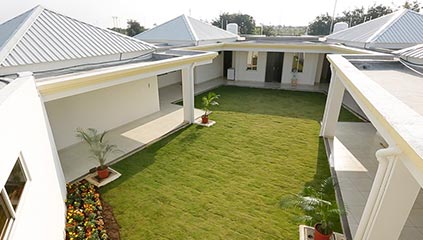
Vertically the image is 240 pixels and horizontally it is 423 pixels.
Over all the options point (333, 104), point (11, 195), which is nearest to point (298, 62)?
point (333, 104)

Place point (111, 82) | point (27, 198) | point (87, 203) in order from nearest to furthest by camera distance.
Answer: point (27, 198) → point (87, 203) → point (111, 82)

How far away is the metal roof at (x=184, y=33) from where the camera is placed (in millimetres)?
17422

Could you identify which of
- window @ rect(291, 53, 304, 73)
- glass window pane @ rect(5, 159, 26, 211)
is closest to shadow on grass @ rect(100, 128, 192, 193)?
glass window pane @ rect(5, 159, 26, 211)

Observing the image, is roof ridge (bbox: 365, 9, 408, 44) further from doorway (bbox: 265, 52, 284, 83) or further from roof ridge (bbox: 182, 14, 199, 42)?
roof ridge (bbox: 182, 14, 199, 42)

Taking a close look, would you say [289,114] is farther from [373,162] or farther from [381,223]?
[381,223]

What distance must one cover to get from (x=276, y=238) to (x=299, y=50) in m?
14.9

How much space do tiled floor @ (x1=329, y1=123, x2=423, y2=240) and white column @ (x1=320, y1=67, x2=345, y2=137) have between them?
517mm

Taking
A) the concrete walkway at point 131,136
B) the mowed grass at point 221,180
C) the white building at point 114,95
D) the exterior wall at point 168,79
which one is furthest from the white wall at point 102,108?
the exterior wall at point 168,79

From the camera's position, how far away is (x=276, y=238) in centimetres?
552

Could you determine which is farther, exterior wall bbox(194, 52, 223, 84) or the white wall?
exterior wall bbox(194, 52, 223, 84)

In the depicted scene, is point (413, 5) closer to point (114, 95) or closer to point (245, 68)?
point (245, 68)

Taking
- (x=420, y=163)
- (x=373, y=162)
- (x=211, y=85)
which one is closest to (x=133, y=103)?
(x=211, y=85)

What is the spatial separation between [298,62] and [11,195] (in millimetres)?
19418

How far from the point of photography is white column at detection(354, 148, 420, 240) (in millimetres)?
3697
